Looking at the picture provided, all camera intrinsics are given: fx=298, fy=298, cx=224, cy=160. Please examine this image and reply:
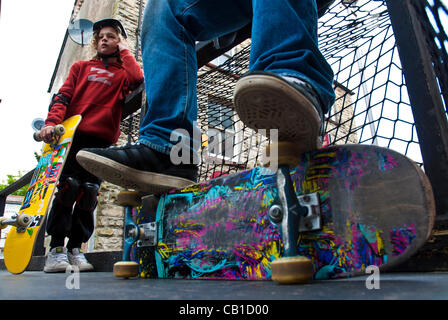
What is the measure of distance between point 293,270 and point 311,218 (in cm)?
12

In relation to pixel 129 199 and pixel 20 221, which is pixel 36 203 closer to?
pixel 20 221

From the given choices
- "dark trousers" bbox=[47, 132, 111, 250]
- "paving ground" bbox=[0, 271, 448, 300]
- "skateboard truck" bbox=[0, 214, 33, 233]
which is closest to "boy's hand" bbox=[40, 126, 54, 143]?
"dark trousers" bbox=[47, 132, 111, 250]

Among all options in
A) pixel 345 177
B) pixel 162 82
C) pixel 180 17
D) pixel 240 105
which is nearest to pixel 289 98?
pixel 240 105

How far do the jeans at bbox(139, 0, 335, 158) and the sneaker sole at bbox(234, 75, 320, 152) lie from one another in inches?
4.5

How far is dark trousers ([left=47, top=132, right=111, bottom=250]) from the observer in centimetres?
165

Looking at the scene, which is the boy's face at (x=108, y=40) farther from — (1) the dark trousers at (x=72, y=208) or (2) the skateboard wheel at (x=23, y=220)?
(2) the skateboard wheel at (x=23, y=220)

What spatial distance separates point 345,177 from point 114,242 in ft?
14.1

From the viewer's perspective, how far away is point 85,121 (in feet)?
6.00

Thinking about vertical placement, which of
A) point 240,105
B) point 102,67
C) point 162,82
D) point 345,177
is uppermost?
point 102,67

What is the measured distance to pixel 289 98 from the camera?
0.51 meters

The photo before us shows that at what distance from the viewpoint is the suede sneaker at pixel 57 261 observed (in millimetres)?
1509

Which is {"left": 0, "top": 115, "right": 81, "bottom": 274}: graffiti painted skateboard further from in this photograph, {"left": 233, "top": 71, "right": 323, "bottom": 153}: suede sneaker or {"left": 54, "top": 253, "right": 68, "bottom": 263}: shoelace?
{"left": 233, "top": 71, "right": 323, "bottom": 153}: suede sneaker

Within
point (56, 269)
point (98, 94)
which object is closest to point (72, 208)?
point (56, 269)
